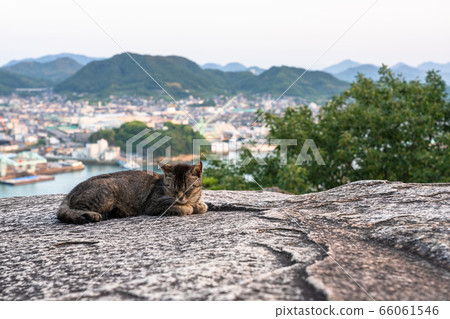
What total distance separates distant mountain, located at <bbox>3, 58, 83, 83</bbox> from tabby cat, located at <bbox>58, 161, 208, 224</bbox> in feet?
101

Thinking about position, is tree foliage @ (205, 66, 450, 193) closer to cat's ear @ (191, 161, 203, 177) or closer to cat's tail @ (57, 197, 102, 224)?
cat's ear @ (191, 161, 203, 177)

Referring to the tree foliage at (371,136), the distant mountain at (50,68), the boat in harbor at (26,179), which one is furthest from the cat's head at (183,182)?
the distant mountain at (50,68)

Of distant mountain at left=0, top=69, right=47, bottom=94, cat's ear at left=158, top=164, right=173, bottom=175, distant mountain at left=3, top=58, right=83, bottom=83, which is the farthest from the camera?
distant mountain at left=3, top=58, right=83, bottom=83

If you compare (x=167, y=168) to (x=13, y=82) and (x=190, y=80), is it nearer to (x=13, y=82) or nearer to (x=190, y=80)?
(x=190, y=80)

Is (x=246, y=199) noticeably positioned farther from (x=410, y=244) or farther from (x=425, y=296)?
(x=425, y=296)

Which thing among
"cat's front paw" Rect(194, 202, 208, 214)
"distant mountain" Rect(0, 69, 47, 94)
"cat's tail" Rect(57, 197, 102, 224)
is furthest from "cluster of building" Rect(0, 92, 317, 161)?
"cat's tail" Rect(57, 197, 102, 224)

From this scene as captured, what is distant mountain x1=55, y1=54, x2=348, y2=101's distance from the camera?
2092cm

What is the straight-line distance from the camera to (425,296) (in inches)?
113

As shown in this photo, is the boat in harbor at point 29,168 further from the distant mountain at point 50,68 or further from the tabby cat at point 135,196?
the distant mountain at point 50,68

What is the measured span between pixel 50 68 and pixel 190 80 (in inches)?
846

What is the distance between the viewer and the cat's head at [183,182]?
632 cm

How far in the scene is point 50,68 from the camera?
3812cm

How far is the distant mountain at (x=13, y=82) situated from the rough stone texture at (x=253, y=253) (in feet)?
80.3

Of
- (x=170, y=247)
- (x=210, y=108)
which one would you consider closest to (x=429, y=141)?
(x=210, y=108)
